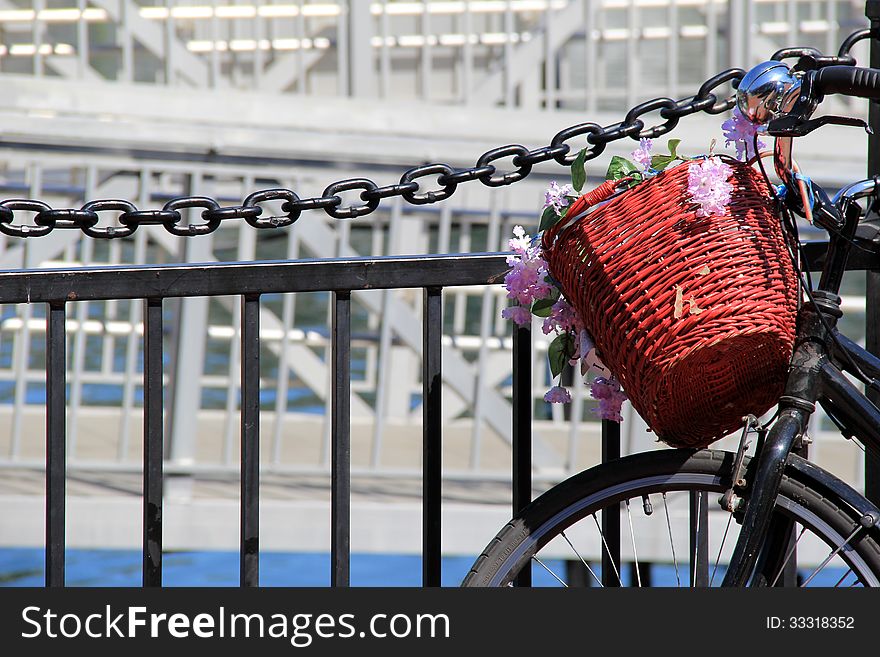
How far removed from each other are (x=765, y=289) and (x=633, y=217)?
0.15 m

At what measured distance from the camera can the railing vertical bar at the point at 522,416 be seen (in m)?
1.48

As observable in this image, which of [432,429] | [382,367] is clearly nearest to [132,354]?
[382,367]

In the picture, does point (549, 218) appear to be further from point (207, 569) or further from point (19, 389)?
point (207, 569)

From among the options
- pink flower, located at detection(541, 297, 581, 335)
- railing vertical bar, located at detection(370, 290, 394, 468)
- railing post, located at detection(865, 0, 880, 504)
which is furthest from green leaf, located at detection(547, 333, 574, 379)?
Answer: railing vertical bar, located at detection(370, 290, 394, 468)

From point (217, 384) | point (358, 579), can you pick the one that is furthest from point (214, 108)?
point (358, 579)

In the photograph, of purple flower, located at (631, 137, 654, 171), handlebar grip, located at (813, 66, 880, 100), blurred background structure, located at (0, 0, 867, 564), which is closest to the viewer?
handlebar grip, located at (813, 66, 880, 100)

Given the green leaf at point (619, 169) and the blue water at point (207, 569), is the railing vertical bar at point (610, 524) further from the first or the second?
the blue water at point (207, 569)

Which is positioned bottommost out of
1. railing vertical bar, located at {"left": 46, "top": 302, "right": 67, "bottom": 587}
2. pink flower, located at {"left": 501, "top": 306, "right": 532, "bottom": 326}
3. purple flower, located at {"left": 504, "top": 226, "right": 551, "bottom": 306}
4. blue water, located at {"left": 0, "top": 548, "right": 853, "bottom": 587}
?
railing vertical bar, located at {"left": 46, "top": 302, "right": 67, "bottom": 587}

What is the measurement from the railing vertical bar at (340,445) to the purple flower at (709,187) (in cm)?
48

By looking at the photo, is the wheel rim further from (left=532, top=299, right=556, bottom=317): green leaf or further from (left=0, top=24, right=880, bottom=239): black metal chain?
(left=0, top=24, right=880, bottom=239): black metal chain

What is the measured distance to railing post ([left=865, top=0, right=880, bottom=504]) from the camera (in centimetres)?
155

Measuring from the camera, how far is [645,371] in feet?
3.83

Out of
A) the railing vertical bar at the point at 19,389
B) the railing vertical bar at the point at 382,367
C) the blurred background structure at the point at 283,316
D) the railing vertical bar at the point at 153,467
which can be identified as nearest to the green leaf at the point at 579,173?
the railing vertical bar at the point at 153,467

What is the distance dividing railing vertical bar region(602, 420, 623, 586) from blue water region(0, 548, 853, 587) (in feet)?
8.05
